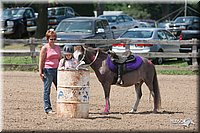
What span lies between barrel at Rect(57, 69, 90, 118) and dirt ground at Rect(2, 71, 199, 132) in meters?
0.20

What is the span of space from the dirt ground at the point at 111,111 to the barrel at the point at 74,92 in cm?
20

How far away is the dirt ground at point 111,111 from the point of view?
10.2 metres

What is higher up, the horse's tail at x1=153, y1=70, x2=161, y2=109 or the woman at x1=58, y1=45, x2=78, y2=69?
the woman at x1=58, y1=45, x2=78, y2=69

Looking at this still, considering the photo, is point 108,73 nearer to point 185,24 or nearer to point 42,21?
point 185,24

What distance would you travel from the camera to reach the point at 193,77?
2122 centimetres

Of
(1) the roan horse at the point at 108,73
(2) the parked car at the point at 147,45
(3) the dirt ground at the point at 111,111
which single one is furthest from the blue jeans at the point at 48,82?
(2) the parked car at the point at 147,45

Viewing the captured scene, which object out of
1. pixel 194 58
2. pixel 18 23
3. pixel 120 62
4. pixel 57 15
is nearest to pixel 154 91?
pixel 120 62

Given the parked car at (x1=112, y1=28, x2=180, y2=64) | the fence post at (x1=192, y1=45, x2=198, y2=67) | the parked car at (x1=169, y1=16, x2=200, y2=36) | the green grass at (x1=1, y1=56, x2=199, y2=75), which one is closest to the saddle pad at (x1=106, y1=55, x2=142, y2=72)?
the green grass at (x1=1, y1=56, x2=199, y2=75)

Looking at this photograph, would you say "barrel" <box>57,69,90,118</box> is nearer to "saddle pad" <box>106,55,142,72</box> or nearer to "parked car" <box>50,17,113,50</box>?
"saddle pad" <box>106,55,142,72</box>

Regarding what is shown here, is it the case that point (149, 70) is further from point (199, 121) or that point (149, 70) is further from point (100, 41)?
point (100, 41)

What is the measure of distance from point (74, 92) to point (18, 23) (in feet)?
85.9

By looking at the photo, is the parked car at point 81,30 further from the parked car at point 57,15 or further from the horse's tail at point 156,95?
the parked car at point 57,15

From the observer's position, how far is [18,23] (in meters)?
36.7

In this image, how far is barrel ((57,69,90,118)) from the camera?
11.2 m
